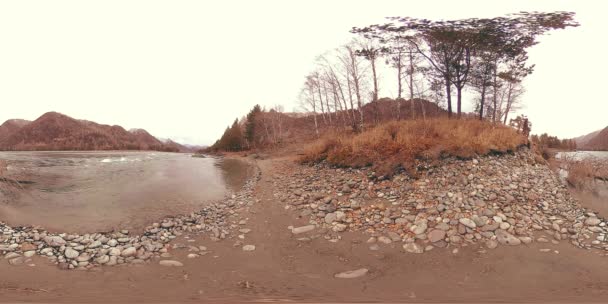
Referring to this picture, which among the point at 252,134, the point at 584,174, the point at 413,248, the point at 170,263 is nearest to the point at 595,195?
the point at 584,174

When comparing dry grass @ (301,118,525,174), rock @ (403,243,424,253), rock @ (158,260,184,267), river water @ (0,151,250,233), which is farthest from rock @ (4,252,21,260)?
dry grass @ (301,118,525,174)

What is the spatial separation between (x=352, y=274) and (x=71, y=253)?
6.37 metres

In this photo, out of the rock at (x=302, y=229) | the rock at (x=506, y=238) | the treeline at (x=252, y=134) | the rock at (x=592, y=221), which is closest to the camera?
the rock at (x=506, y=238)

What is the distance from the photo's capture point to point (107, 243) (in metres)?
7.14

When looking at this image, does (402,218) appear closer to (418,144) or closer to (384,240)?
(384,240)

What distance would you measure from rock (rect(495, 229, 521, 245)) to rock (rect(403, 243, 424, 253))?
2.10m

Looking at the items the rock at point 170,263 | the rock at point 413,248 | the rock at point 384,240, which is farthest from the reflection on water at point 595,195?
the rock at point 170,263

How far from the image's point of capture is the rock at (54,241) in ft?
22.6

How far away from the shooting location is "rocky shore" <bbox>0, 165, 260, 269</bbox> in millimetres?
6324

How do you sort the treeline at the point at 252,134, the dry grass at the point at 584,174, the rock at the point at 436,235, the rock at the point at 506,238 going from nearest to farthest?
1. the rock at the point at 506,238
2. the rock at the point at 436,235
3. the dry grass at the point at 584,174
4. the treeline at the point at 252,134

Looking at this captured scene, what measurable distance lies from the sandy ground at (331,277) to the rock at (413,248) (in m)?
→ 0.16

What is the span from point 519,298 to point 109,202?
12406 mm

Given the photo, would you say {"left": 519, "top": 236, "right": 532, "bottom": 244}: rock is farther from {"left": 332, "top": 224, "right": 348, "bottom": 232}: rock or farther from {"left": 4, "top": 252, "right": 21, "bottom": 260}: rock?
{"left": 4, "top": 252, "right": 21, "bottom": 260}: rock

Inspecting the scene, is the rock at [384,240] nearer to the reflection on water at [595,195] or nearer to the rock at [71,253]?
the reflection on water at [595,195]
